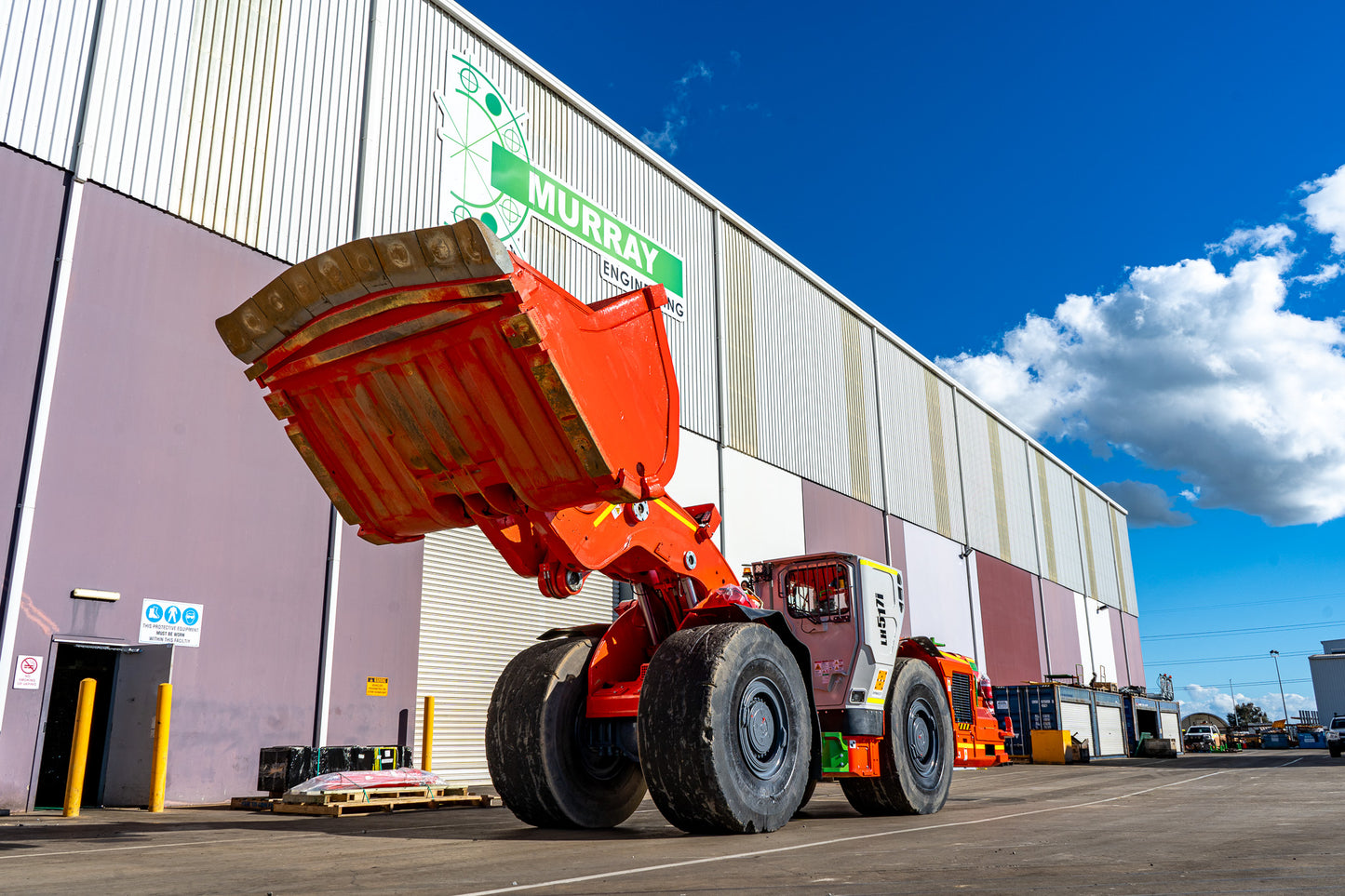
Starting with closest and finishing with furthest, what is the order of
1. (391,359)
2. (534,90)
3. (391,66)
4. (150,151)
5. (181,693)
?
(391,359) < (181,693) < (150,151) < (391,66) < (534,90)

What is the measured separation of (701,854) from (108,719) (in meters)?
10.6

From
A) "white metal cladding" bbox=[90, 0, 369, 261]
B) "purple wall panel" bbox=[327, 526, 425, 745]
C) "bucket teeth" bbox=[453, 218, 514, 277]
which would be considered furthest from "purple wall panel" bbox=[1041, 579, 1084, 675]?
"bucket teeth" bbox=[453, 218, 514, 277]

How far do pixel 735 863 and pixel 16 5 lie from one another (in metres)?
14.3

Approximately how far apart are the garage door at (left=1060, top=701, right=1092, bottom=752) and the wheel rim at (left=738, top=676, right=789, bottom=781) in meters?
29.2

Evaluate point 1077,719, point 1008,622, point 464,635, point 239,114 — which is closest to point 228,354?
point 239,114

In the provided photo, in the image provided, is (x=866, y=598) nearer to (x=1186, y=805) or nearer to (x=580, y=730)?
(x=580, y=730)

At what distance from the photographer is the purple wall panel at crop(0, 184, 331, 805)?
12516mm

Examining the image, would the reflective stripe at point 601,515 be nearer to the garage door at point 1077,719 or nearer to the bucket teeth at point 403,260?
the bucket teeth at point 403,260

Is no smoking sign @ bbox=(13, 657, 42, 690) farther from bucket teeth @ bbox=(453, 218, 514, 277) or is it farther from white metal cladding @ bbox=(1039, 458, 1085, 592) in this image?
white metal cladding @ bbox=(1039, 458, 1085, 592)

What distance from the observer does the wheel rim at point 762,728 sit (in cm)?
723

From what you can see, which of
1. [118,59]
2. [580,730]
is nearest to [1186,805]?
[580,730]

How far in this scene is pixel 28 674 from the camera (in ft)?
38.8

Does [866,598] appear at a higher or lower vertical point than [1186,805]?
higher

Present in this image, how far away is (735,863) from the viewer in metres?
5.52
